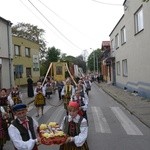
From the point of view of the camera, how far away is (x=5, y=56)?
106 ft

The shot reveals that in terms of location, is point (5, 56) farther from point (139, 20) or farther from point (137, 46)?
point (139, 20)

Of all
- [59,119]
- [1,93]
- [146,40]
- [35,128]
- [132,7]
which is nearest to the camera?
[35,128]

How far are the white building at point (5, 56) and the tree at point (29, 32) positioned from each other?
4609cm

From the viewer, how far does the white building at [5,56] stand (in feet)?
103

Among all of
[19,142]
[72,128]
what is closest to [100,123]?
[72,128]

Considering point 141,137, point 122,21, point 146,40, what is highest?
point 122,21

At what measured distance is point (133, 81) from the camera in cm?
3023

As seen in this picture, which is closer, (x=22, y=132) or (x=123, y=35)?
(x=22, y=132)

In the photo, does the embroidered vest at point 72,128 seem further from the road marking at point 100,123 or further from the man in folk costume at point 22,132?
the road marking at point 100,123

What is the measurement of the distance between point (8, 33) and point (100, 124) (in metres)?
20.3

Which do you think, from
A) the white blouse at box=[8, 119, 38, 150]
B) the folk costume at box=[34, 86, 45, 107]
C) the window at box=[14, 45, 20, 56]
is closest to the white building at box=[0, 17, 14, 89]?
the window at box=[14, 45, 20, 56]

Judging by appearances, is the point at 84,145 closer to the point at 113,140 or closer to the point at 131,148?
the point at 131,148

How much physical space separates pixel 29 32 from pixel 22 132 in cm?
7738

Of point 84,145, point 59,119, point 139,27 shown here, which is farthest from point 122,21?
point 84,145
